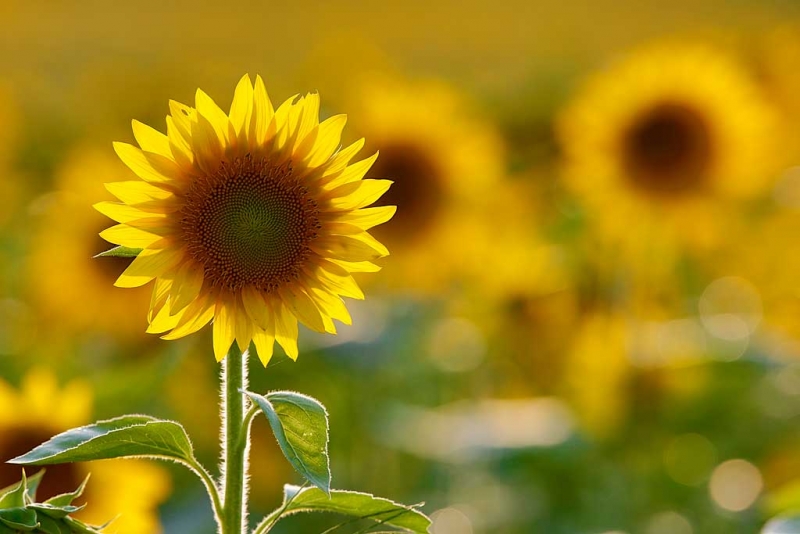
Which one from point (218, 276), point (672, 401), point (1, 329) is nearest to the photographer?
point (218, 276)

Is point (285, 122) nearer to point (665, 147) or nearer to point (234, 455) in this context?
point (234, 455)

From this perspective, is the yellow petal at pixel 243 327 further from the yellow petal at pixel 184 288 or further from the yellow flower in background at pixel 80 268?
the yellow flower in background at pixel 80 268

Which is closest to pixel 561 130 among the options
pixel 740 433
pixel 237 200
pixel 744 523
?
pixel 740 433

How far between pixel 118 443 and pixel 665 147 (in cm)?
224

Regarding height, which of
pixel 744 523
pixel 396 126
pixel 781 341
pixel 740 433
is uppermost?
pixel 396 126

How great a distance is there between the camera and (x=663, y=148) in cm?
290

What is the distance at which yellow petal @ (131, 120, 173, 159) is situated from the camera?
3.08 feet

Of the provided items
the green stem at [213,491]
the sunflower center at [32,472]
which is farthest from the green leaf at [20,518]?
the sunflower center at [32,472]

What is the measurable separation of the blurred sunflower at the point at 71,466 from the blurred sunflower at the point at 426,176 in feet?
3.82

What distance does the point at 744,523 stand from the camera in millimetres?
2518

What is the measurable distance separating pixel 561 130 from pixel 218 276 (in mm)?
2171

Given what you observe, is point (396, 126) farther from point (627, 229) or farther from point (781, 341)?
point (781, 341)

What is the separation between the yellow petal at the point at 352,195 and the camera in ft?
3.28

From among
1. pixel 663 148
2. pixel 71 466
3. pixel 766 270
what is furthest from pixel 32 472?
pixel 766 270
